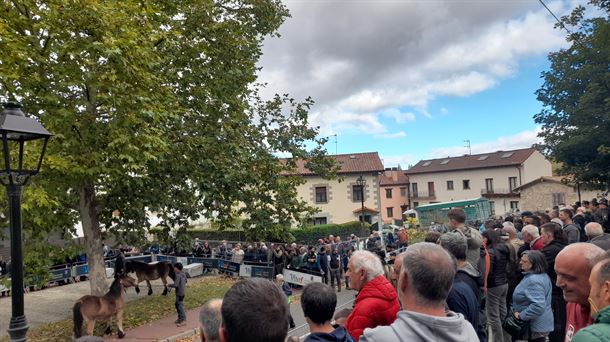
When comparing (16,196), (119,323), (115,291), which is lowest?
(119,323)

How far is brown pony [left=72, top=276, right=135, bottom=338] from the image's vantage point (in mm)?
10055

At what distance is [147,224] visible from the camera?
11680 mm

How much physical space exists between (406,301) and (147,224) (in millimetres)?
10567

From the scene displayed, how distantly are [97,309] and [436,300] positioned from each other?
33.3ft

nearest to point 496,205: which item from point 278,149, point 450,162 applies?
point 450,162

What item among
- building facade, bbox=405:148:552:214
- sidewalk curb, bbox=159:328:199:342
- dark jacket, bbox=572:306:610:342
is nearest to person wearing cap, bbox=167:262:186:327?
sidewalk curb, bbox=159:328:199:342

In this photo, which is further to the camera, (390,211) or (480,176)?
(390,211)

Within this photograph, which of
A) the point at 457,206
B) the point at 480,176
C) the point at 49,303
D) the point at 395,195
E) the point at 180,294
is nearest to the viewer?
the point at 180,294

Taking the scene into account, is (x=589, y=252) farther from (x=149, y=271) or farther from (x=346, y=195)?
(x=346, y=195)

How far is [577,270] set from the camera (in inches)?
114

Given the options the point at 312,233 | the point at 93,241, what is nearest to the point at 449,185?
the point at 312,233

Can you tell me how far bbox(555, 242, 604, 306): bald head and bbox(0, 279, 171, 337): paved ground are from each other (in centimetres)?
1343

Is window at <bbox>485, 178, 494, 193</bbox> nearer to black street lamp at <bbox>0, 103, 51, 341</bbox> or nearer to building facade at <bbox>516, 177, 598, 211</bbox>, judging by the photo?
building facade at <bbox>516, 177, 598, 211</bbox>

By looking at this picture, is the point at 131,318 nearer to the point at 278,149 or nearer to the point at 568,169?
the point at 278,149
